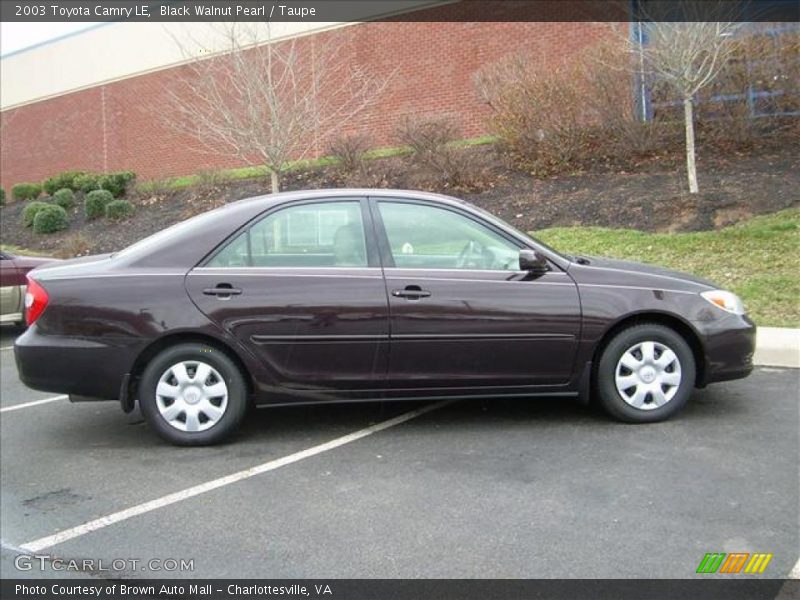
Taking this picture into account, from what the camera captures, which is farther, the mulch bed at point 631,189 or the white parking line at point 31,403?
the mulch bed at point 631,189

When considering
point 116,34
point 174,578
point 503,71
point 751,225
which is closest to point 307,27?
point 503,71

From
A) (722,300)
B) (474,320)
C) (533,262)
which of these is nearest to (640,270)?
(722,300)

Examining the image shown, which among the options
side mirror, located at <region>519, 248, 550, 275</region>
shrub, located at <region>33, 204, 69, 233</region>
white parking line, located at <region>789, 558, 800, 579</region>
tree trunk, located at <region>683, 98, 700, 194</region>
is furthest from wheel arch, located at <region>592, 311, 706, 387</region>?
shrub, located at <region>33, 204, 69, 233</region>

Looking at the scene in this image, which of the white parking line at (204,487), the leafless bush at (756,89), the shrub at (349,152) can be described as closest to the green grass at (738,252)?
the leafless bush at (756,89)

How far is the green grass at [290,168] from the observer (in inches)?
598

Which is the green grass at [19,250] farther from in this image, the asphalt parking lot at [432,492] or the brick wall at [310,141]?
the asphalt parking lot at [432,492]

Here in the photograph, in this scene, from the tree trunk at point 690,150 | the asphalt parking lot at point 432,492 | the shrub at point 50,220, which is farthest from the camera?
the shrub at point 50,220

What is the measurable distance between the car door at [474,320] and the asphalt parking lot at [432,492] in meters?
0.42

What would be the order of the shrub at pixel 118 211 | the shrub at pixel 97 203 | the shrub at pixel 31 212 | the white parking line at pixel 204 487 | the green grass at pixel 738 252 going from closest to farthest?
1. the white parking line at pixel 204 487
2. the green grass at pixel 738 252
3. the shrub at pixel 118 211
4. the shrub at pixel 97 203
5. the shrub at pixel 31 212

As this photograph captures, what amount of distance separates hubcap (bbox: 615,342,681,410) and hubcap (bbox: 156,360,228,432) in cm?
255

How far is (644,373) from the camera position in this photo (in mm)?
5035

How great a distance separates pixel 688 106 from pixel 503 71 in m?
3.97

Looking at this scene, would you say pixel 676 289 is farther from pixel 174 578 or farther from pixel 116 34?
pixel 116 34

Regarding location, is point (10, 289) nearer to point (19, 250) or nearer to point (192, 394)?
point (192, 394)
